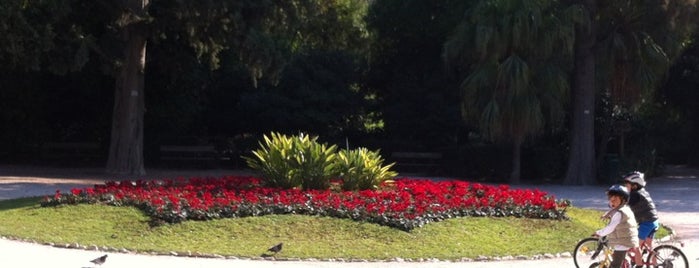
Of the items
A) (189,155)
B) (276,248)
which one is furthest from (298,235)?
(189,155)

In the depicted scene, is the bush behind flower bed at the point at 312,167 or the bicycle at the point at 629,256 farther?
the bush behind flower bed at the point at 312,167

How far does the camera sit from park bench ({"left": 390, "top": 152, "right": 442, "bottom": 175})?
109 feet

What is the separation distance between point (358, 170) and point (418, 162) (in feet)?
51.3

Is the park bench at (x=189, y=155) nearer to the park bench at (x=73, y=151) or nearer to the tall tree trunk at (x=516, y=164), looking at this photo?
the park bench at (x=73, y=151)

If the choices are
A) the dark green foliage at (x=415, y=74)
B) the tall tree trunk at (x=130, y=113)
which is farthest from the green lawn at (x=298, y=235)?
the dark green foliage at (x=415, y=74)

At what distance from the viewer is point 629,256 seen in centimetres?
1097

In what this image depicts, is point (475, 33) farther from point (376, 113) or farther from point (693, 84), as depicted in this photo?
point (693, 84)

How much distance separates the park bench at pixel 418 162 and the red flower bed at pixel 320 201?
46.2 ft

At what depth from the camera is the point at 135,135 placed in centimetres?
2914

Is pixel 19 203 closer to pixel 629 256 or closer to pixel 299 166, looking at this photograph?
pixel 299 166

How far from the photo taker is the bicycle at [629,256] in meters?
10.9

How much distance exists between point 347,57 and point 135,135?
29.9ft

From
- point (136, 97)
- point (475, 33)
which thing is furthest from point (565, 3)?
point (136, 97)

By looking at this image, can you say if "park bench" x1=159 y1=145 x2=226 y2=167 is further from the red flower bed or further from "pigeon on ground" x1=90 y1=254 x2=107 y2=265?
"pigeon on ground" x1=90 y1=254 x2=107 y2=265
